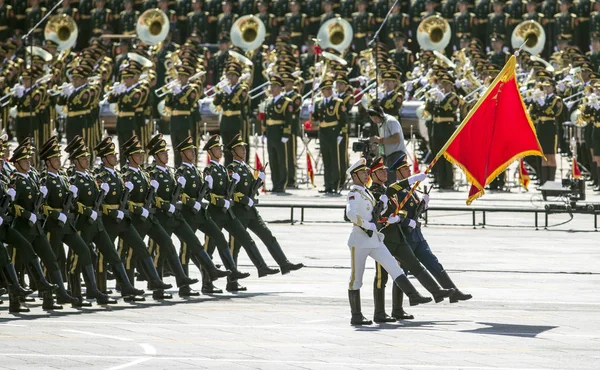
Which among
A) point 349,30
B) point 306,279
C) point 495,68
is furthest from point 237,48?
point 306,279

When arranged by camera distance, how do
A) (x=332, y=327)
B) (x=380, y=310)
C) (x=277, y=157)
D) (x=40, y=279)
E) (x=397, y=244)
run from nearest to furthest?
1. (x=332, y=327)
2. (x=380, y=310)
3. (x=397, y=244)
4. (x=40, y=279)
5. (x=277, y=157)

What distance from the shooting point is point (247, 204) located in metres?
20.9

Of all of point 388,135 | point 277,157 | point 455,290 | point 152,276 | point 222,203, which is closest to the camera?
point 455,290

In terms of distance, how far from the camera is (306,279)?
21625 mm

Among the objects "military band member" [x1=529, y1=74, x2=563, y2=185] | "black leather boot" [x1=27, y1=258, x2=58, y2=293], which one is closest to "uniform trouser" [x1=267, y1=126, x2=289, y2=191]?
"military band member" [x1=529, y1=74, x2=563, y2=185]

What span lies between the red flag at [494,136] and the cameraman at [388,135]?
411 centimetres

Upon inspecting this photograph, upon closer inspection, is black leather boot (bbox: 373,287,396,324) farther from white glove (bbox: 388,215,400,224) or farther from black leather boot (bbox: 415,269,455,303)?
white glove (bbox: 388,215,400,224)

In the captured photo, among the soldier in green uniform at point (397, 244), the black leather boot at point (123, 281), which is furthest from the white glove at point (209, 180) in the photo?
the soldier in green uniform at point (397, 244)

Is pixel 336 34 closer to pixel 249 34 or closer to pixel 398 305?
pixel 249 34

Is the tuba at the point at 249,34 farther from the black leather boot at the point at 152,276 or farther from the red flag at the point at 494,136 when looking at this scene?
the red flag at the point at 494,136

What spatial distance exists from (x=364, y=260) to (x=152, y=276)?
9.90ft

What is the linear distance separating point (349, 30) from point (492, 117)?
60.1 ft

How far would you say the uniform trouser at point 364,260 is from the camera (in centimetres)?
1767

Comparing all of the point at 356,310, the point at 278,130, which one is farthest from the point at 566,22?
the point at 356,310
